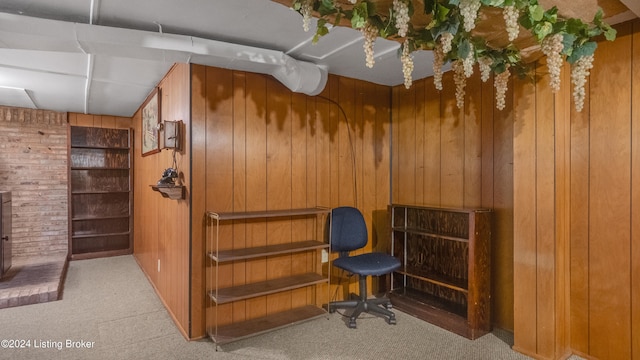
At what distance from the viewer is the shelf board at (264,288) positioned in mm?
2656

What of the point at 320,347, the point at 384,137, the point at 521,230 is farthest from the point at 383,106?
the point at 320,347

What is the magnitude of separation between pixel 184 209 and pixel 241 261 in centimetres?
63

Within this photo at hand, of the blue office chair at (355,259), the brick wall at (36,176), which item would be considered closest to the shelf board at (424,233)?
the blue office chair at (355,259)

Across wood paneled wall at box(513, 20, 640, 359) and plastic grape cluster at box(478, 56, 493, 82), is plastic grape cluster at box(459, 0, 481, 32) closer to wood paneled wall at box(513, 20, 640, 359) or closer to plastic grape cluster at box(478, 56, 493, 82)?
plastic grape cluster at box(478, 56, 493, 82)

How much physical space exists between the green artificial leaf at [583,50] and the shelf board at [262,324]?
255 centimetres

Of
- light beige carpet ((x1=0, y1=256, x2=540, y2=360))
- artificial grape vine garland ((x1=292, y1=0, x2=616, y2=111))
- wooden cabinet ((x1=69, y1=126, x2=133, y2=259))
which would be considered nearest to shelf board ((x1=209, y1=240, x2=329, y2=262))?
light beige carpet ((x1=0, y1=256, x2=540, y2=360))

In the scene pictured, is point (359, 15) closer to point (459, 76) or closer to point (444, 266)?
point (459, 76)

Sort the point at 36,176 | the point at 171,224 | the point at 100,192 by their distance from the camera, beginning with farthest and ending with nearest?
1. the point at 100,192
2. the point at 36,176
3. the point at 171,224

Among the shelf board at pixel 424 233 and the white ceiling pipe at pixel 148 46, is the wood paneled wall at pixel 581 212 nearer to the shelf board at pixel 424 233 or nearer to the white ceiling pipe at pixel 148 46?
the shelf board at pixel 424 233

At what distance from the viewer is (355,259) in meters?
3.14

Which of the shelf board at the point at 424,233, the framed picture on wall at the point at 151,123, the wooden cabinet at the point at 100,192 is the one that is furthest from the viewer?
the wooden cabinet at the point at 100,192

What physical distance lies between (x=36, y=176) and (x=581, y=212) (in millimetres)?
6471

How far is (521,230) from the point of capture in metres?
2.50

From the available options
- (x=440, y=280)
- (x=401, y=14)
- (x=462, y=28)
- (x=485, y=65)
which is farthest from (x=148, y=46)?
(x=440, y=280)
